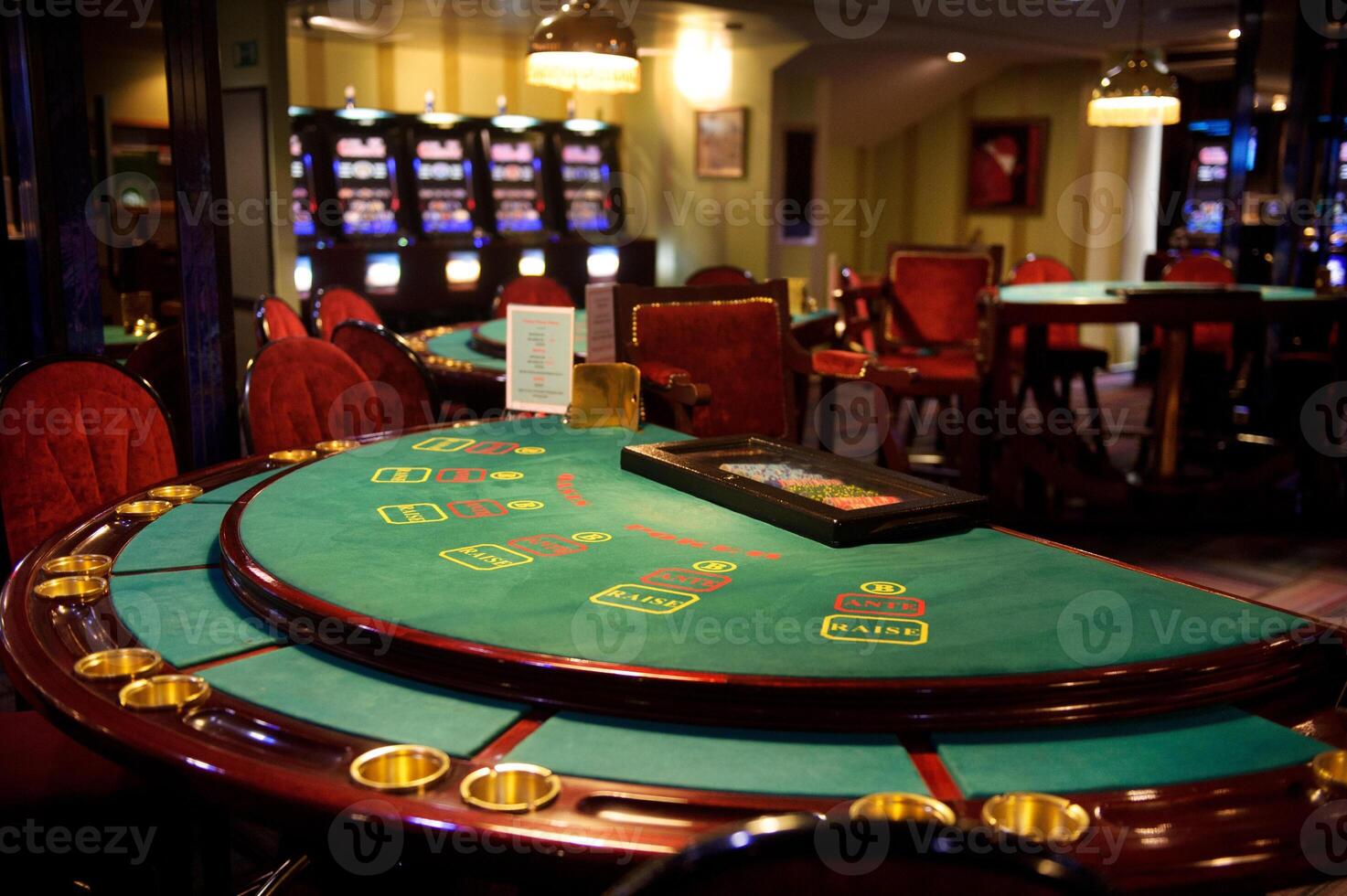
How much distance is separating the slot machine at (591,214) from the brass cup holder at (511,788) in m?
8.26

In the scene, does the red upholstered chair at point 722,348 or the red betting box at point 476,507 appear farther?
the red upholstered chair at point 722,348

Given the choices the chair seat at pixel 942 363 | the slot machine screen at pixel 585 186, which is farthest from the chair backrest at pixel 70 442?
the slot machine screen at pixel 585 186

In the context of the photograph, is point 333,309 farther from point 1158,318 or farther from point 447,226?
point 447,226

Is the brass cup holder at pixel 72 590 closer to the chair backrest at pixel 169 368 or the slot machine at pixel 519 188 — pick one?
the chair backrest at pixel 169 368

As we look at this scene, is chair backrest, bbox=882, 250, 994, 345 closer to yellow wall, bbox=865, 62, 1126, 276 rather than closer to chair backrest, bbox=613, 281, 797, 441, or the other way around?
chair backrest, bbox=613, 281, 797, 441

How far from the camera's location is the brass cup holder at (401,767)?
973 millimetres

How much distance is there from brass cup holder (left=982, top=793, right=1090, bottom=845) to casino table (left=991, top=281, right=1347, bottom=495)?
378 cm

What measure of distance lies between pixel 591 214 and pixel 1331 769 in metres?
8.99

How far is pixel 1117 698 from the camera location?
1132mm

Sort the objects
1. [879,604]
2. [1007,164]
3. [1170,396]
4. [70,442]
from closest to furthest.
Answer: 1. [879,604]
2. [70,442]
3. [1170,396]
4. [1007,164]

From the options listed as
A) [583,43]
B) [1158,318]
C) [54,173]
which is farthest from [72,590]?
[1158,318]

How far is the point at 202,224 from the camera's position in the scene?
278cm

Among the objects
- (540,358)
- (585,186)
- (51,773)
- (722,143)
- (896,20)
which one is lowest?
(51,773)

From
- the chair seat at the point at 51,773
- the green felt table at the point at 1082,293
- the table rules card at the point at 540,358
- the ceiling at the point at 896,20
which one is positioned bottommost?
the chair seat at the point at 51,773
